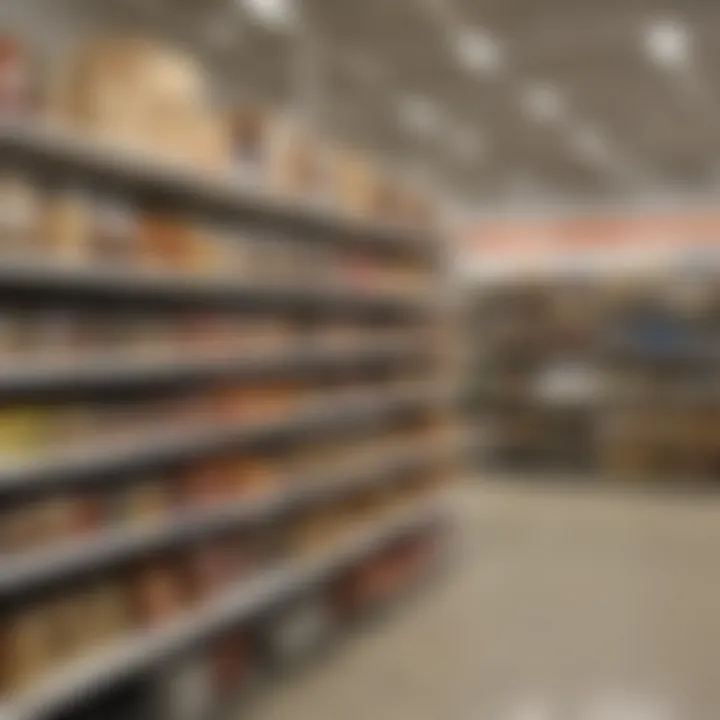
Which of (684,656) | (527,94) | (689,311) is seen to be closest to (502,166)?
(689,311)

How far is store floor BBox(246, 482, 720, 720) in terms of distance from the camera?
4254 mm

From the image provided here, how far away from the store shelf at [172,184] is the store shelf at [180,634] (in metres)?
1.61

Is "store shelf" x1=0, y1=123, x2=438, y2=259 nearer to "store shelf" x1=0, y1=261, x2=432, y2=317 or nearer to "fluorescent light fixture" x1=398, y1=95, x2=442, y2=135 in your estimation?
"store shelf" x1=0, y1=261, x2=432, y2=317

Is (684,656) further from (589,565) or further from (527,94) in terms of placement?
(527,94)

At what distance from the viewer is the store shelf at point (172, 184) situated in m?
3.20

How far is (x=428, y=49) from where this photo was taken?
743 centimetres

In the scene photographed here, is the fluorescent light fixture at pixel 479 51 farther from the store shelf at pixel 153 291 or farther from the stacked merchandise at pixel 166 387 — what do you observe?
the store shelf at pixel 153 291

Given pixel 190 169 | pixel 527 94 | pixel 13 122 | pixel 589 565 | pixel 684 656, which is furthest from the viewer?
pixel 527 94

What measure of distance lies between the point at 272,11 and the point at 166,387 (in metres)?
3.62

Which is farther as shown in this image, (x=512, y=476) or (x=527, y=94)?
(x=512, y=476)

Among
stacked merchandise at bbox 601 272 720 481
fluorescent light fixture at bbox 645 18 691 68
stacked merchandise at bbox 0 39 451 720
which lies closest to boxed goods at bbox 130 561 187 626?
stacked merchandise at bbox 0 39 451 720

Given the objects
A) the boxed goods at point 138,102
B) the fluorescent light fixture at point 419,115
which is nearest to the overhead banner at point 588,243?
the fluorescent light fixture at point 419,115

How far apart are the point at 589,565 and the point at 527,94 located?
13.4 ft

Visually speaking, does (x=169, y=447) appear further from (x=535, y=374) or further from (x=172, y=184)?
(x=535, y=374)
